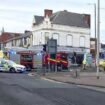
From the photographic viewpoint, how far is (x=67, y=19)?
9275 cm

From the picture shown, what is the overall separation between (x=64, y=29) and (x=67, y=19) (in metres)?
2.30

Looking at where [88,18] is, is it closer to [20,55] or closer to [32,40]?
[32,40]

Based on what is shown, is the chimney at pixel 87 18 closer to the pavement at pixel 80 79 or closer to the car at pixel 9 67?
the car at pixel 9 67

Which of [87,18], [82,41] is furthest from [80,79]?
[87,18]

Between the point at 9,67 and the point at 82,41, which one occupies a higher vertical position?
the point at 82,41

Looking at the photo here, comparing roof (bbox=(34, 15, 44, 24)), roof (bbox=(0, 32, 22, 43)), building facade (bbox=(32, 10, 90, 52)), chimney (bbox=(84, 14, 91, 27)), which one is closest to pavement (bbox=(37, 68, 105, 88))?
building facade (bbox=(32, 10, 90, 52))

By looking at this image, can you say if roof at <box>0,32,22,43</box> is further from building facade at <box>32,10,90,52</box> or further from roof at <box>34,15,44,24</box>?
building facade at <box>32,10,90,52</box>

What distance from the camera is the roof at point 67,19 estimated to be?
91.5 meters

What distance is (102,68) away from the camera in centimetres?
6000

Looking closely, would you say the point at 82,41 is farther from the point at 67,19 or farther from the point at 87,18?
the point at 87,18

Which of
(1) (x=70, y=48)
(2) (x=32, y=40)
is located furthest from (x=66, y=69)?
(2) (x=32, y=40)

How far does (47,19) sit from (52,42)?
146 feet

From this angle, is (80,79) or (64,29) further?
(64,29)

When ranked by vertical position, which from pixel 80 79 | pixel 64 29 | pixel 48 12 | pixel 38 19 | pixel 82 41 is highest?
pixel 48 12
